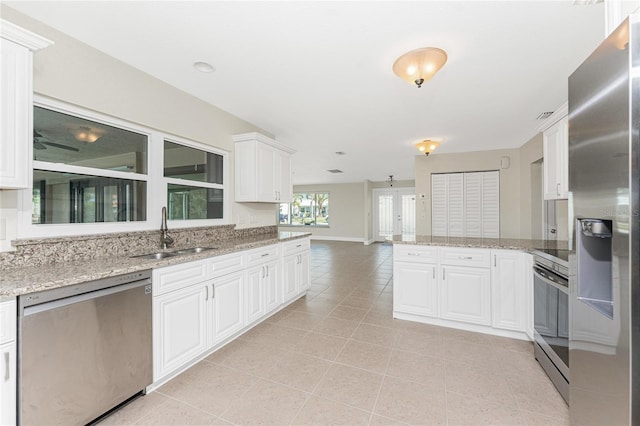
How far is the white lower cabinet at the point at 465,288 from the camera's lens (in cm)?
261

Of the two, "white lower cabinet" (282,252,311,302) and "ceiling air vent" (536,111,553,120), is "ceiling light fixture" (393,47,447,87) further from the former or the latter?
"white lower cabinet" (282,252,311,302)

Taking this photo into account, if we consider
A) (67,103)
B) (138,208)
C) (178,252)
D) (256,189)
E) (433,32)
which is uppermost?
(433,32)

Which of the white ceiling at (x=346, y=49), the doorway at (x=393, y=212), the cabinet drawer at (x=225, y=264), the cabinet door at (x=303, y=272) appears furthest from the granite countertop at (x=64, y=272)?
the doorway at (x=393, y=212)

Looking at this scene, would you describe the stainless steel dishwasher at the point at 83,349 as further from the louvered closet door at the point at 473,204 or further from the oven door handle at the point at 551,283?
the louvered closet door at the point at 473,204

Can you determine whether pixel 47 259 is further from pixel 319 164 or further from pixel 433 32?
pixel 319 164

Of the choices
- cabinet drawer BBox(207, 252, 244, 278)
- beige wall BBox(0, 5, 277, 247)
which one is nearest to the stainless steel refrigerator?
cabinet drawer BBox(207, 252, 244, 278)

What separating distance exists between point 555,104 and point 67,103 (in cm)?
476

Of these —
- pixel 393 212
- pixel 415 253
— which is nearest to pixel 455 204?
pixel 415 253

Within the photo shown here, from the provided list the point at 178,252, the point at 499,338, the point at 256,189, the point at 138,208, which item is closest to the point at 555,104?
the point at 499,338

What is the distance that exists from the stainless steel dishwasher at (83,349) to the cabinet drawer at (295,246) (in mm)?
1757

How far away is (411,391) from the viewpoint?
1.85 meters

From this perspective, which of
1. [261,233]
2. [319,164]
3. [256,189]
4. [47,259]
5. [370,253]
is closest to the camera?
[47,259]

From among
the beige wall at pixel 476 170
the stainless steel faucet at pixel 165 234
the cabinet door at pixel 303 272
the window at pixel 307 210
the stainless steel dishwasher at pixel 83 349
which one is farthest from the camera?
the window at pixel 307 210

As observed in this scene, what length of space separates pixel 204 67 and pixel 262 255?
1.92m
